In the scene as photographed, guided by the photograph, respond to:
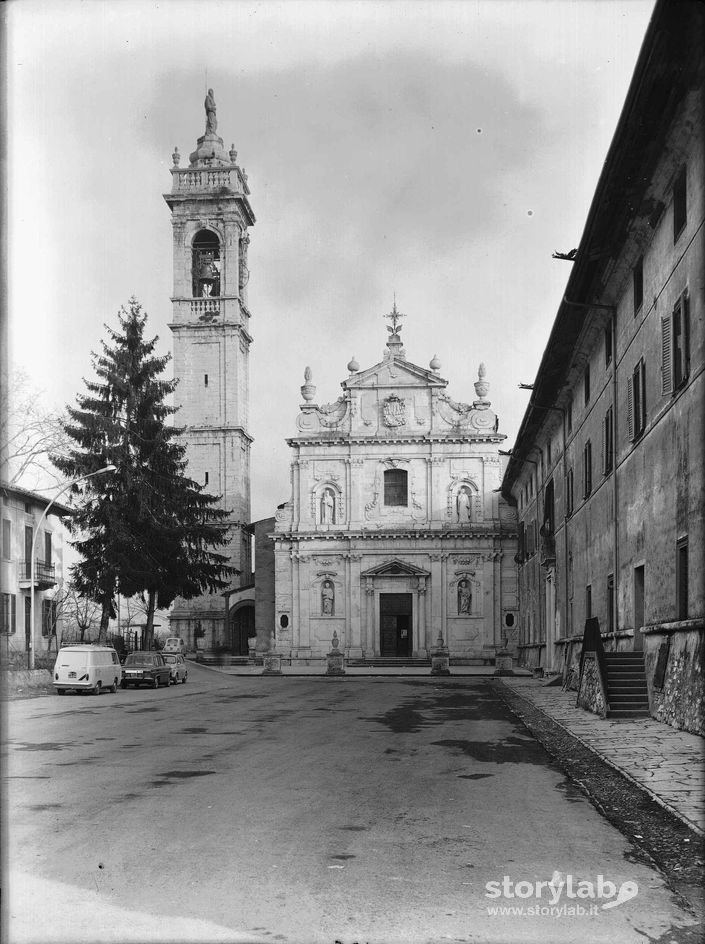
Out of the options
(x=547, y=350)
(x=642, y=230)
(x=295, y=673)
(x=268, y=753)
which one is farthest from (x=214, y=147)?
(x=268, y=753)

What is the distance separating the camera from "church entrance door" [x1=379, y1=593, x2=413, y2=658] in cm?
5397

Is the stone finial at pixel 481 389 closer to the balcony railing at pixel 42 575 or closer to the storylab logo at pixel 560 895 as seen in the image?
the balcony railing at pixel 42 575

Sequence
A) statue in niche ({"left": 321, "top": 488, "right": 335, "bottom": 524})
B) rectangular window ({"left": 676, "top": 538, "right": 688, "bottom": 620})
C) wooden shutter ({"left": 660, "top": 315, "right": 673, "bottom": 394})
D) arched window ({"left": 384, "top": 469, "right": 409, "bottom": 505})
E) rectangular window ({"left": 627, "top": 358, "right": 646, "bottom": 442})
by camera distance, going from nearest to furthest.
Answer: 1. rectangular window ({"left": 676, "top": 538, "right": 688, "bottom": 620})
2. wooden shutter ({"left": 660, "top": 315, "right": 673, "bottom": 394})
3. rectangular window ({"left": 627, "top": 358, "right": 646, "bottom": 442})
4. arched window ({"left": 384, "top": 469, "right": 409, "bottom": 505})
5. statue in niche ({"left": 321, "top": 488, "right": 335, "bottom": 524})

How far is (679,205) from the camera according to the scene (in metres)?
14.9

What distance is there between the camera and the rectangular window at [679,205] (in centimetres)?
1452

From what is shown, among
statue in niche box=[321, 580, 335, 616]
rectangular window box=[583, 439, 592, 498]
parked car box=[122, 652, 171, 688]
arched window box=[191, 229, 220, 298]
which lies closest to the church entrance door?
statue in niche box=[321, 580, 335, 616]

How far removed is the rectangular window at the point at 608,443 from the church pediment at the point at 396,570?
31963mm

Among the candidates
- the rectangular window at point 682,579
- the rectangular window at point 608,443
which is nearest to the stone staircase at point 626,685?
the rectangular window at point 682,579

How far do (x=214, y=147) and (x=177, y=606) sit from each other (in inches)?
1076

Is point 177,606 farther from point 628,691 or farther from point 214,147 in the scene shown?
point 628,691

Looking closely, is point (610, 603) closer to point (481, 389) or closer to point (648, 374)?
point (648, 374)

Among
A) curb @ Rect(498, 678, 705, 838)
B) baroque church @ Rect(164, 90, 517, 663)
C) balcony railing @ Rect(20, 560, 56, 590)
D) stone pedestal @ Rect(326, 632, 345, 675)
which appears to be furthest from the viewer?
baroque church @ Rect(164, 90, 517, 663)

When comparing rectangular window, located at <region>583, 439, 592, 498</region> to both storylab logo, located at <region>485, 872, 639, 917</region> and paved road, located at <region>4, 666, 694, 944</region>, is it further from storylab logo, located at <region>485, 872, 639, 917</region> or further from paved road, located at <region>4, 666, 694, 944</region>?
storylab logo, located at <region>485, 872, 639, 917</region>

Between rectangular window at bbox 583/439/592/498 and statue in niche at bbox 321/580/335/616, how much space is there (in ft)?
98.9
